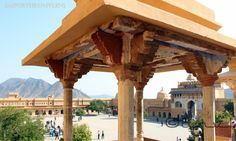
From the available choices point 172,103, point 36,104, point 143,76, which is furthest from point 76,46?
point 36,104

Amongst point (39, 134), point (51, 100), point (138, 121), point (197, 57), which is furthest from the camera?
point (51, 100)

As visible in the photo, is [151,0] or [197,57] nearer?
[151,0]

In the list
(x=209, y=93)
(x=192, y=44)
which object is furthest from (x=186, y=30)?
(x=209, y=93)

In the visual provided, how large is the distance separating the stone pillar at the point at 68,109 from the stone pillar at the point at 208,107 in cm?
314

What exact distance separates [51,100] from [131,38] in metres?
67.3

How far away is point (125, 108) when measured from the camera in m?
4.04

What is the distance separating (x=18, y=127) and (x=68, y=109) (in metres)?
14.7

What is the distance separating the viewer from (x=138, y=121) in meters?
8.41

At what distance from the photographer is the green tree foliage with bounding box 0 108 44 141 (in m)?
19.3

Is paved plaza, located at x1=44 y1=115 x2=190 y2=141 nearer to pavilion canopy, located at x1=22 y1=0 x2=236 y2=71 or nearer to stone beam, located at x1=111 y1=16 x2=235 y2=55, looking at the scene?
pavilion canopy, located at x1=22 y1=0 x2=236 y2=71

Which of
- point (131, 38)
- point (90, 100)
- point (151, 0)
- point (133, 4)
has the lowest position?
point (90, 100)

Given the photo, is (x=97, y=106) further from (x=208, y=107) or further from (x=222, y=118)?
(x=208, y=107)

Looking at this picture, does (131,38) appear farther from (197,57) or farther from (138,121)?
(138,121)

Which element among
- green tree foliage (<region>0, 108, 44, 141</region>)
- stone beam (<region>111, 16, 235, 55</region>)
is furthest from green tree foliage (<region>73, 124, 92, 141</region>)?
stone beam (<region>111, 16, 235, 55</region>)
